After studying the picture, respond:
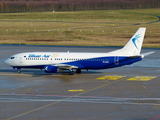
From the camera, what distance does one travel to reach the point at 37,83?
169ft

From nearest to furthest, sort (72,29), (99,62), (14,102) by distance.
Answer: (14,102) → (99,62) → (72,29)

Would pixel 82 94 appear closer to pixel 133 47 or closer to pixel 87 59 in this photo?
pixel 87 59

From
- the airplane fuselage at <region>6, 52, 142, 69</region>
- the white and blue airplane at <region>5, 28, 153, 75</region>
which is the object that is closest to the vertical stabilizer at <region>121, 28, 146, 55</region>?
the white and blue airplane at <region>5, 28, 153, 75</region>

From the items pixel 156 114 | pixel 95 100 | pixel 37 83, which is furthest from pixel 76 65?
pixel 156 114

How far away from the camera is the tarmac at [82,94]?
117ft

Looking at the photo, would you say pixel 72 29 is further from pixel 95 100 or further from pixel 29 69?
pixel 95 100

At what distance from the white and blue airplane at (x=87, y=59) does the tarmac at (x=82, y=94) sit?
165 cm

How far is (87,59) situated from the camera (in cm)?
5709

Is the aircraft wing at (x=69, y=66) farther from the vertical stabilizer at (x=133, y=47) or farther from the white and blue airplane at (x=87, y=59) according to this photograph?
the vertical stabilizer at (x=133, y=47)

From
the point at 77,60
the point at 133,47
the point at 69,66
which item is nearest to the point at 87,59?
the point at 77,60

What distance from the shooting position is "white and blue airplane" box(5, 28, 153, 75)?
56.5 metres

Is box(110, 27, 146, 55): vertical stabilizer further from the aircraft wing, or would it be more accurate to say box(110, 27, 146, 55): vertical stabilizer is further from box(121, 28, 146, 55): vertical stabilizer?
the aircraft wing

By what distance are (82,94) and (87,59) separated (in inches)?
527

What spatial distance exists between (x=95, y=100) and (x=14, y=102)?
942cm
